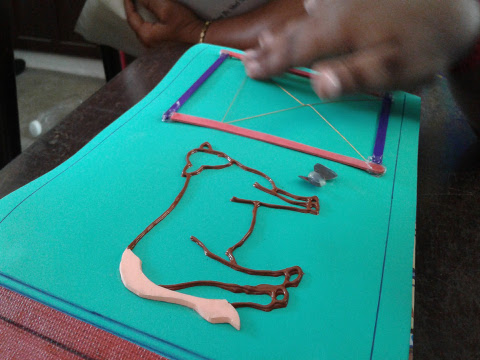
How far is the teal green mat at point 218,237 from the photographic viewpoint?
35cm

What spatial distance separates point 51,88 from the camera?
187 centimetres

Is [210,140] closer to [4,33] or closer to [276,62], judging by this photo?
[276,62]

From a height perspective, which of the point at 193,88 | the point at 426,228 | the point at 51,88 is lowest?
the point at 51,88

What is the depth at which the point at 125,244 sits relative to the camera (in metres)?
0.41

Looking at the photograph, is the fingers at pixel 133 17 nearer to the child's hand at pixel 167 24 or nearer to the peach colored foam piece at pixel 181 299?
the child's hand at pixel 167 24

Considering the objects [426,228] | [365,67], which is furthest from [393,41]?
[426,228]

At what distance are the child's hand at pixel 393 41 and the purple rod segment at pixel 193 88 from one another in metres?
0.21

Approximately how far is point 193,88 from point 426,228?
1.34 ft

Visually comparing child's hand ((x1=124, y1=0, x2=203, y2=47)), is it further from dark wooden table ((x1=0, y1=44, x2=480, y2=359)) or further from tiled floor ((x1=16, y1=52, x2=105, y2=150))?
tiled floor ((x1=16, y1=52, x2=105, y2=150))

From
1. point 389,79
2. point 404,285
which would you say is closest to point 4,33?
point 389,79

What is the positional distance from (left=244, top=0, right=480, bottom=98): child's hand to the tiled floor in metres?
1.33

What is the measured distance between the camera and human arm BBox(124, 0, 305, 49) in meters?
0.92

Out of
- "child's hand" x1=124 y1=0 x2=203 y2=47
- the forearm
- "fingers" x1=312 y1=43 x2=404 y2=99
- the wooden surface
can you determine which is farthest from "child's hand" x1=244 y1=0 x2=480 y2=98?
the wooden surface

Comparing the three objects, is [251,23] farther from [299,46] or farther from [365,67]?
[365,67]
